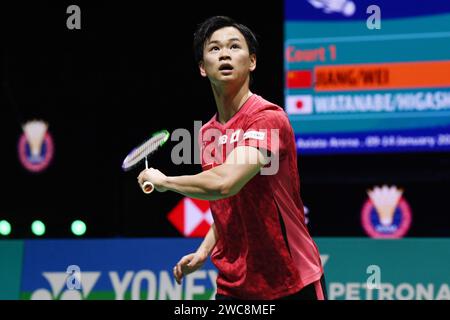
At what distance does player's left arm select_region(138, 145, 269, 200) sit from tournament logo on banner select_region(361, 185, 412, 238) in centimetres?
467

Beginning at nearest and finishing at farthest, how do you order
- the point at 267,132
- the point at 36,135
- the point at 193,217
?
the point at 267,132, the point at 193,217, the point at 36,135

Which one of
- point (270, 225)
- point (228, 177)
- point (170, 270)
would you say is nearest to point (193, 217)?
point (170, 270)

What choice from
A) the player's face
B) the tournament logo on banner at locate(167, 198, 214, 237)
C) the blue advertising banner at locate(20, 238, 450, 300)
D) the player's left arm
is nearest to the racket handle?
the player's left arm

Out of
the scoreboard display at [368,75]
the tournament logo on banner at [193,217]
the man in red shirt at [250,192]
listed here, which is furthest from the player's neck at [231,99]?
the scoreboard display at [368,75]

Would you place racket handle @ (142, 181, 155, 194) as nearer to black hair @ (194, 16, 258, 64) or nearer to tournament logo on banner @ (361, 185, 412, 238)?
black hair @ (194, 16, 258, 64)

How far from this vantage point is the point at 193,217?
23.2 feet

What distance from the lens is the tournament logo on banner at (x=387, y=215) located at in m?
7.82

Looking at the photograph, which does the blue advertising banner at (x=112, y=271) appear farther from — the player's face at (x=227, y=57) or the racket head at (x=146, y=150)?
the player's face at (x=227, y=57)

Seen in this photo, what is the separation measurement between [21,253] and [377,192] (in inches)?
129

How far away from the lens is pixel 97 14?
828 cm

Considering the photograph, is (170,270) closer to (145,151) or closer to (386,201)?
(145,151)

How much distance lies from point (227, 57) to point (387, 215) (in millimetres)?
4568

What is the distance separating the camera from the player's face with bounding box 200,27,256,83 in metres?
3.58
